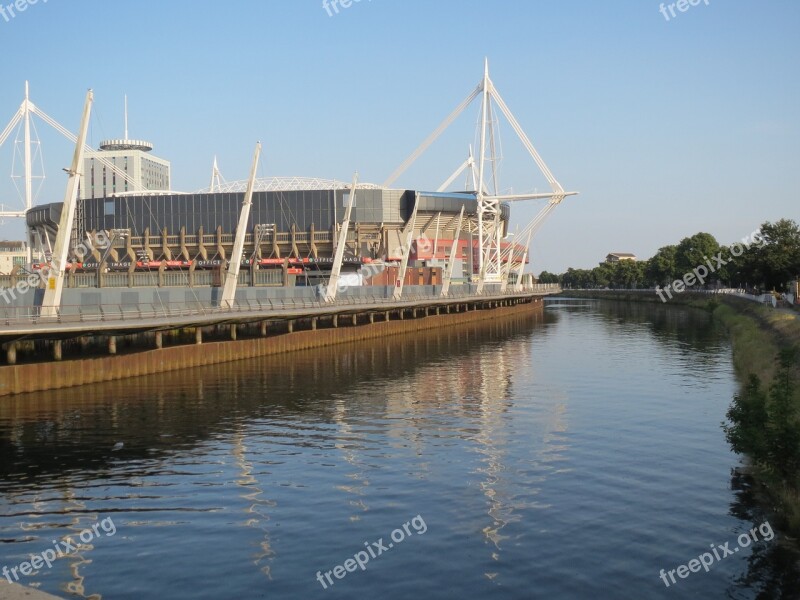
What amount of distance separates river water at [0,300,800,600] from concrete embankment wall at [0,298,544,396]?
1.27 m

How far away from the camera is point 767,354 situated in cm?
4650

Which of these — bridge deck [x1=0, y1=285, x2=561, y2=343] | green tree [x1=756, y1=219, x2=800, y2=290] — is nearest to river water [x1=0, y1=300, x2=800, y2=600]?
bridge deck [x1=0, y1=285, x2=561, y2=343]

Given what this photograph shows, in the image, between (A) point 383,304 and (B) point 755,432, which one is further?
(A) point 383,304

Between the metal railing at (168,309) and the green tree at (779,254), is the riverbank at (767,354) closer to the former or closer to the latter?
the green tree at (779,254)

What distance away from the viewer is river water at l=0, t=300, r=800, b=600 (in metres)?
17.1

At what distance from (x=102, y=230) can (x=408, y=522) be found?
124 m

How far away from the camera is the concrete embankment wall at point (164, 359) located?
138 feet

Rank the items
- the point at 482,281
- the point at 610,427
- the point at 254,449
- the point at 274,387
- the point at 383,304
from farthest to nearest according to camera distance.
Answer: the point at 482,281 < the point at 383,304 < the point at 274,387 < the point at 610,427 < the point at 254,449

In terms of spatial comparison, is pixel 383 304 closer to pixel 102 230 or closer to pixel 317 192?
pixel 317 192

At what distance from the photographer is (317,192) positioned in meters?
129

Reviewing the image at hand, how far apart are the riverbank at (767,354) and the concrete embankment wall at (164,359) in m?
34.4

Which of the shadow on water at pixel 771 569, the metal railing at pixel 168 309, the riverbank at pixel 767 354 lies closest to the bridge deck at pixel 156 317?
the metal railing at pixel 168 309

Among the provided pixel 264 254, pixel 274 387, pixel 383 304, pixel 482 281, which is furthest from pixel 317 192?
pixel 274 387

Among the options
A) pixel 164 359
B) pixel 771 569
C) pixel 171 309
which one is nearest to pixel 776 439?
pixel 771 569
